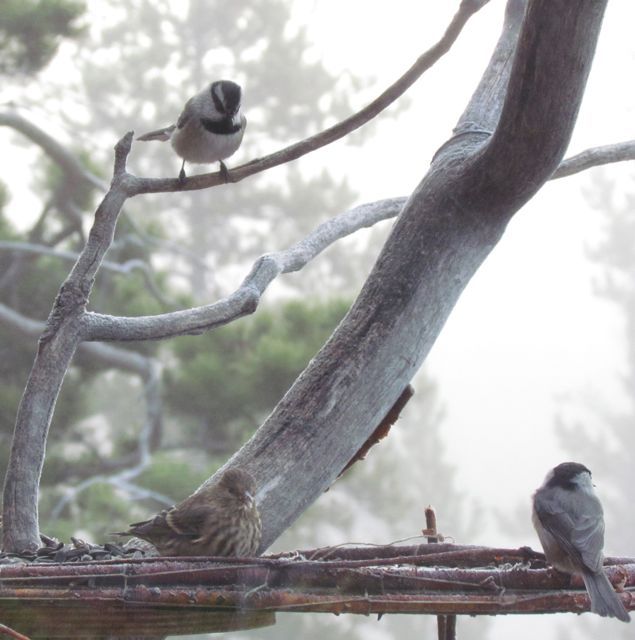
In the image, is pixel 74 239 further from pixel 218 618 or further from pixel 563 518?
pixel 218 618

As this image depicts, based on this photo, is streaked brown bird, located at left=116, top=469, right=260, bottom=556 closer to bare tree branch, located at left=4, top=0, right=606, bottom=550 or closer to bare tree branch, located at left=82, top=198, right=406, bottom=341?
bare tree branch, located at left=4, top=0, right=606, bottom=550

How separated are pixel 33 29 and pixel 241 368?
1.69 metres

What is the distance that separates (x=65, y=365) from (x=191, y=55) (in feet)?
24.5

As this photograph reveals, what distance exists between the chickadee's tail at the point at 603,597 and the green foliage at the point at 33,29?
360 centimetres

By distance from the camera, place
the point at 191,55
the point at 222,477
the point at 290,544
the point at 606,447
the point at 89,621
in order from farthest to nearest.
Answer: the point at 191,55
the point at 606,447
the point at 290,544
the point at 222,477
the point at 89,621

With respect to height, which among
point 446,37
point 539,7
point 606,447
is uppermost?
point 606,447

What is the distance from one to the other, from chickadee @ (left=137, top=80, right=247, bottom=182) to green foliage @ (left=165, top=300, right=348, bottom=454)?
2129mm

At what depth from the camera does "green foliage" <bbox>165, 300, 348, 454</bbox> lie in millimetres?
4371

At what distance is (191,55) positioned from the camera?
855cm

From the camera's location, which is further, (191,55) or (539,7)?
(191,55)

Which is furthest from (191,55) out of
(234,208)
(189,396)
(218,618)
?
(218,618)

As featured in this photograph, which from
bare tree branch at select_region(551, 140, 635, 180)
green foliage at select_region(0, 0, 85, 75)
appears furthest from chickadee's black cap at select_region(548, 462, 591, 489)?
green foliage at select_region(0, 0, 85, 75)

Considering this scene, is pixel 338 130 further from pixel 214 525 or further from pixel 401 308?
pixel 214 525

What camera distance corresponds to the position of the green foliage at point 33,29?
415cm
